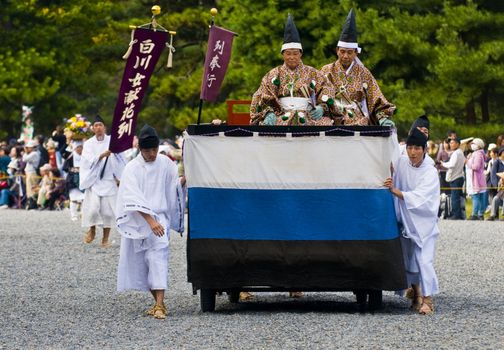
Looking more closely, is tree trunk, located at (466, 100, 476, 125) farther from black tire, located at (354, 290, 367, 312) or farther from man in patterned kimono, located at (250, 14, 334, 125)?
black tire, located at (354, 290, 367, 312)

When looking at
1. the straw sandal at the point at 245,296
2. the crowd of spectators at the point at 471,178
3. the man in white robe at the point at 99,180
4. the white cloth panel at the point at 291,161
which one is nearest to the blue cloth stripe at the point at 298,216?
the white cloth panel at the point at 291,161

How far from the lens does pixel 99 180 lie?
62.7 feet

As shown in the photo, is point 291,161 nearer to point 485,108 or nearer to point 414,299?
point 414,299

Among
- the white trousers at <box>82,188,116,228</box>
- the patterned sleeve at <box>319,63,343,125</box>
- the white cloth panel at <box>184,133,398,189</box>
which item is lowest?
the white trousers at <box>82,188,116,228</box>

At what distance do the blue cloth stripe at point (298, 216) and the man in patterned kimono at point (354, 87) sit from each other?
104cm

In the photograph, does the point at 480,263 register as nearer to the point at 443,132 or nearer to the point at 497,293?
the point at 497,293

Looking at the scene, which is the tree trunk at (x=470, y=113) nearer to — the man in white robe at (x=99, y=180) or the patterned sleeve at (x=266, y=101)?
the man in white robe at (x=99, y=180)

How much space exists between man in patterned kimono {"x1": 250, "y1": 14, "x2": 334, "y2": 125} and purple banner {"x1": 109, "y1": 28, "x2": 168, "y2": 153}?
0.99m

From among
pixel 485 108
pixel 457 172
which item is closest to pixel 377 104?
pixel 457 172

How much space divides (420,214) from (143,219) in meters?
2.33

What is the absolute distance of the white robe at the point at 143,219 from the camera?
10961 millimetres

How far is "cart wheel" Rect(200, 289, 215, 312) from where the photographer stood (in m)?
11.1

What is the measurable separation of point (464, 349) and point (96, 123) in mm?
10687

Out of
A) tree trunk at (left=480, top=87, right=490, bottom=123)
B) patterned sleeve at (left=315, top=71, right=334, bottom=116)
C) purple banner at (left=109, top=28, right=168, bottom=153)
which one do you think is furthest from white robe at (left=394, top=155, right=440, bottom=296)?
tree trunk at (left=480, top=87, right=490, bottom=123)
